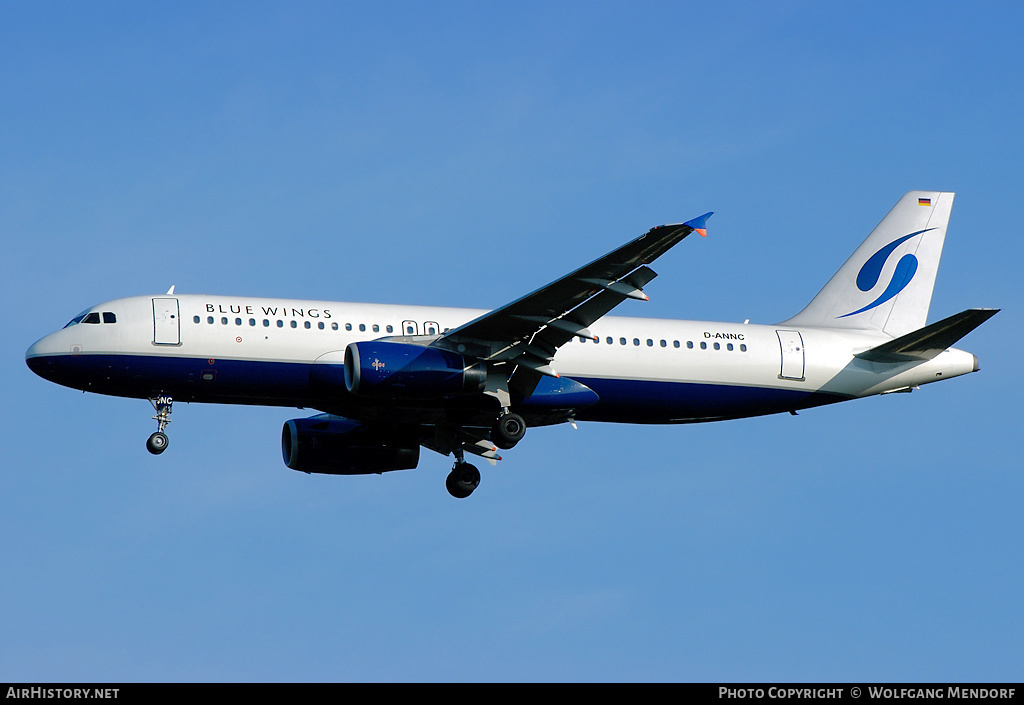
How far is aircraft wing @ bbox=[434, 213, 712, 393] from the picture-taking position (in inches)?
1268

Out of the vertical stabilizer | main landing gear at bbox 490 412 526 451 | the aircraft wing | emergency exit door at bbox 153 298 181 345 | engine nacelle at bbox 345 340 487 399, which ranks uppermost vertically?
the vertical stabilizer

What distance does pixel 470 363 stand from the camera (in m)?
35.9

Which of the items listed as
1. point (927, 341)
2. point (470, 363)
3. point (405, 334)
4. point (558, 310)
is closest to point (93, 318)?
point (405, 334)

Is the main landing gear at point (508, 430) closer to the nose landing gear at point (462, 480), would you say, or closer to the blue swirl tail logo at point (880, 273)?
the nose landing gear at point (462, 480)

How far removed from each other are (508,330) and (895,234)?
52.3ft

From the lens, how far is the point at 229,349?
35.9 m

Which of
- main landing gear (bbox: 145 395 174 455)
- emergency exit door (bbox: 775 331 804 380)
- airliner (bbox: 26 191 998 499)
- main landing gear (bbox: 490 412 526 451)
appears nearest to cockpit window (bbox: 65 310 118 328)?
airliner (bbox: 26 191 998 499)

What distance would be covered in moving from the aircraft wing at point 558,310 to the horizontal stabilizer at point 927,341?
32.8 feet

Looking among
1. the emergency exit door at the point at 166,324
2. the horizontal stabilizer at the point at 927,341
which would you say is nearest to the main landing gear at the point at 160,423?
the emergency exit door at the point at 166,324

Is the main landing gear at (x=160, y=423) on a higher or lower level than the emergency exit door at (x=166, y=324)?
lower

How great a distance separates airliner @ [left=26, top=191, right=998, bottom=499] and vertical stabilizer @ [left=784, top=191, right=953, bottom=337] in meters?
0.40

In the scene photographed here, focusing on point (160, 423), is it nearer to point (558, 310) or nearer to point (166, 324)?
point (166, 324)

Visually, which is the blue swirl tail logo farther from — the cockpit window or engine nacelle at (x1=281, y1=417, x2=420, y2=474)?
the cockpit window

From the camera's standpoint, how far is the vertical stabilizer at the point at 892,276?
142ft
